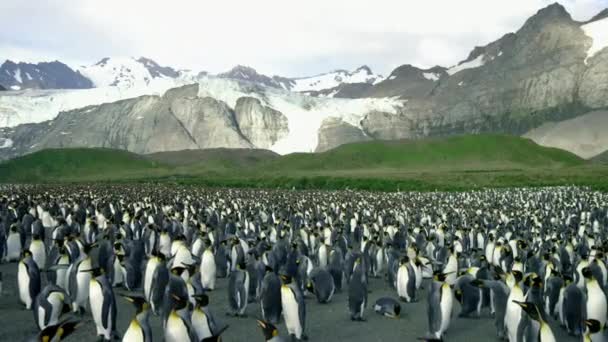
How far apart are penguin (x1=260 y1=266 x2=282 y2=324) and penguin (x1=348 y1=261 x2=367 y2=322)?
1.37 metres

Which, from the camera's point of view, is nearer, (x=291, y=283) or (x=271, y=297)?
(x=291, y=283)

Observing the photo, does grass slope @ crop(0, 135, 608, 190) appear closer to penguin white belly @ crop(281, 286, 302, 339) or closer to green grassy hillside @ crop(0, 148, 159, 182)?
green grassy hillside @ crop(0, 148, 159, 182)

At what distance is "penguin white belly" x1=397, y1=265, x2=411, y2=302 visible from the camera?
36.4ft

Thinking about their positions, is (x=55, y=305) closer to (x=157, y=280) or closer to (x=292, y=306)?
(x=157, y=280)

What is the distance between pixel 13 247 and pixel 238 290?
8.13m

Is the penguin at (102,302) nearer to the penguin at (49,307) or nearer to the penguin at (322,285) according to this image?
the penguin at (49,307)

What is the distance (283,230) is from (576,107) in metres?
155

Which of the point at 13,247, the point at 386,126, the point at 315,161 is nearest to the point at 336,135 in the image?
the point at 386,126

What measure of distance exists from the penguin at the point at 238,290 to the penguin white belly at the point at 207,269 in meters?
1.63

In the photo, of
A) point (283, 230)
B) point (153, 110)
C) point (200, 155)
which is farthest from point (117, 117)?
point (283, 230)

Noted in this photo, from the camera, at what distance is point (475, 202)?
1293 inches

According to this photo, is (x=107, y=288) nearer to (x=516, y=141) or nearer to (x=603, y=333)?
(x=603, y=333)

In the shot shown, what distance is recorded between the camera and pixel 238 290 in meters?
9.67

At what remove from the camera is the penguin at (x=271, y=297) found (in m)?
8.85
